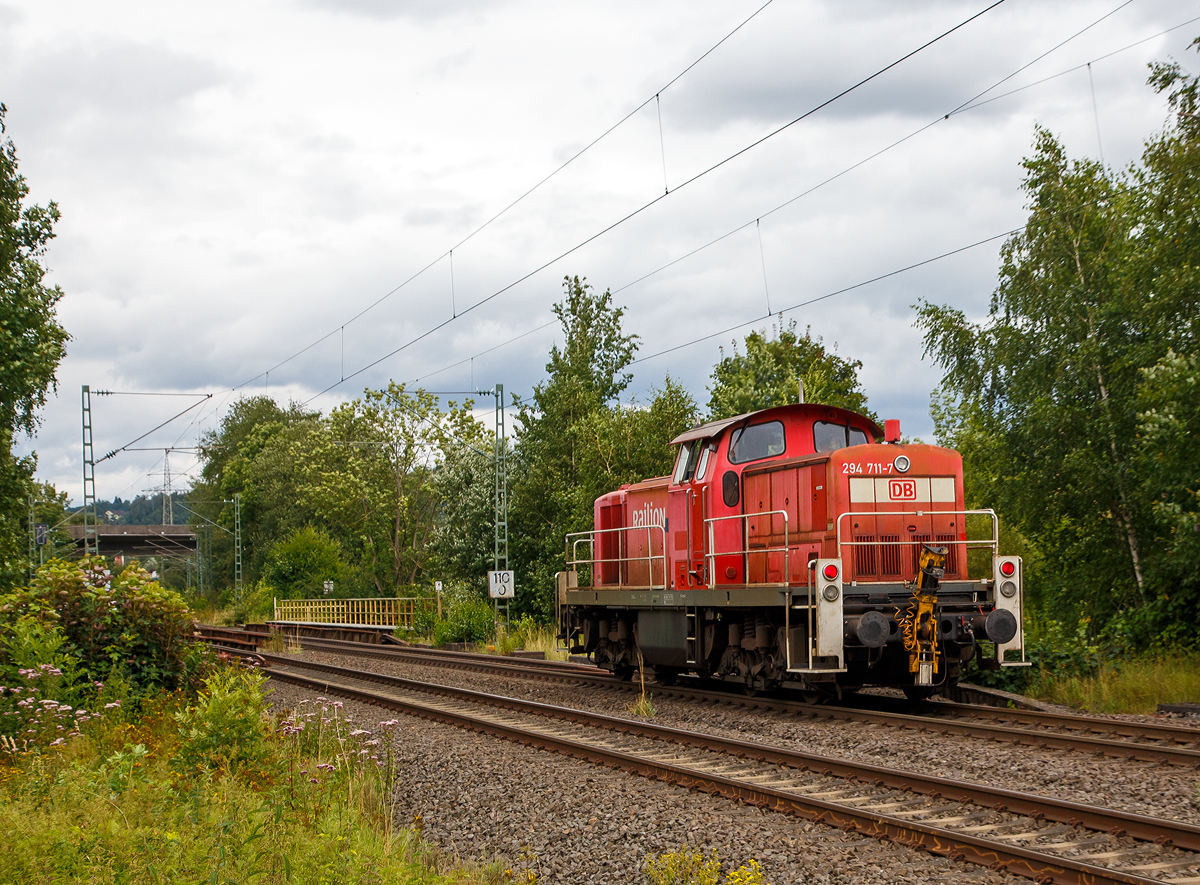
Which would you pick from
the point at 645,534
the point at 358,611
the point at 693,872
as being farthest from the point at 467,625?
the point at 693,872

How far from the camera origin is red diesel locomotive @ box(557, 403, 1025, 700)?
435 inches

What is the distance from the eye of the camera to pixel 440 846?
687 cm

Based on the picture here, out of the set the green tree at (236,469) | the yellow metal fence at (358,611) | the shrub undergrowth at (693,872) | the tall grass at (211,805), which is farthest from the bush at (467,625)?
the green tree at (236,469)

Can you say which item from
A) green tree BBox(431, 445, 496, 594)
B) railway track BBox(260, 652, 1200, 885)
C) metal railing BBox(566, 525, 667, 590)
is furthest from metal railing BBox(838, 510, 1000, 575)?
green tree BBox(431, 445, 496, 594)

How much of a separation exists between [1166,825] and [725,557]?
26.1 ft

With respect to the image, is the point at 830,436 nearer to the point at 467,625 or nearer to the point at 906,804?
the point at 906,804

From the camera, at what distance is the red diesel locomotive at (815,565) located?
11.0m

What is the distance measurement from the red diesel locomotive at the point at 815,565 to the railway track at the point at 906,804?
2120 millimetres

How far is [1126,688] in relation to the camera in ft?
38.8

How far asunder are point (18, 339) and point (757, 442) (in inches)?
533

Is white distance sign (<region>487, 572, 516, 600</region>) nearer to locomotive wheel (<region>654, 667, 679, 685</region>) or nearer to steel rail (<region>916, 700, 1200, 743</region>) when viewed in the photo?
locomotive wheel (<region>654, 667, 679, 685</region>)

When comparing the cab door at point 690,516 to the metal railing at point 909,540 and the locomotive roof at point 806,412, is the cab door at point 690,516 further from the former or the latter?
the metal railing at point 909,540

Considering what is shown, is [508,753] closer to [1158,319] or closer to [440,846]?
[440,846]

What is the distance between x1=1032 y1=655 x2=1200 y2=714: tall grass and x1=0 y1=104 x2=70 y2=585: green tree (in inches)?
662
